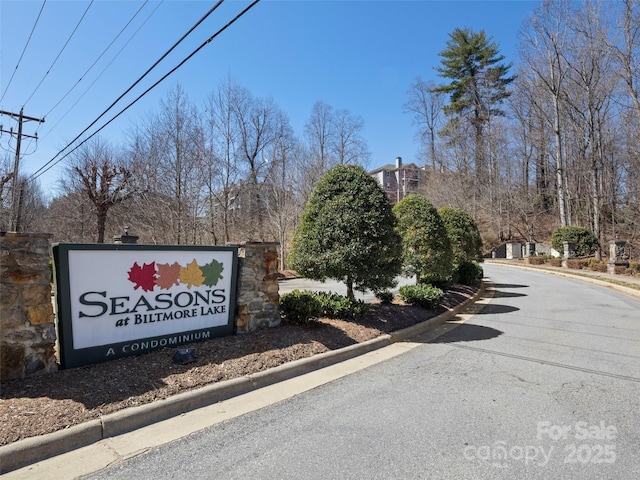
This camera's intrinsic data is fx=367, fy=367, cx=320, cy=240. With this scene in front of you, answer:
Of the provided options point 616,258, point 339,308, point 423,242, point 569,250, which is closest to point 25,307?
point 339,308

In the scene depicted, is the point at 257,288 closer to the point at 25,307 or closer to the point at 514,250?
the point at 25,307

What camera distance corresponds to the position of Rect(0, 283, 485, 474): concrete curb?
2.65 m

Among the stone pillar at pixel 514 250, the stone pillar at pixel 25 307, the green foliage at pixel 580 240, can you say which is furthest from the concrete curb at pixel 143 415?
the stone pillar at pixel 514 250

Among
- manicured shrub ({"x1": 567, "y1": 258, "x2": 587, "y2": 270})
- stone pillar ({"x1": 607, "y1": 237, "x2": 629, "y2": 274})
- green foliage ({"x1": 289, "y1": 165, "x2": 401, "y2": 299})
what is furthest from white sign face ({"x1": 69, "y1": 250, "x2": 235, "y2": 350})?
manicured shrub ({"x1": 567, "y1": 258, "x2": 587, "y2": 270})

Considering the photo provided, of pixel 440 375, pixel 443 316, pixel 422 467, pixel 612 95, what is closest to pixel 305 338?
pixel 440 375

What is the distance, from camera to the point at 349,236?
637 cm

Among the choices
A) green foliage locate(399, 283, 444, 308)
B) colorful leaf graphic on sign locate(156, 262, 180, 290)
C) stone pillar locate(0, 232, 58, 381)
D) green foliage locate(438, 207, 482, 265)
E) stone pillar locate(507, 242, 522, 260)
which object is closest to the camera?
stone pillar locate(0, 232, 58, 381)

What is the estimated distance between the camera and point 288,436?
10.1 ft

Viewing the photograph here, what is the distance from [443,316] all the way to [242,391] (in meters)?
5.55

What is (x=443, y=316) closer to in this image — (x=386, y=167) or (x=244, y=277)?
(x=244, y=277)

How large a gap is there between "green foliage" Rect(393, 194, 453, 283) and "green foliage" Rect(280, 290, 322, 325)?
392 cm

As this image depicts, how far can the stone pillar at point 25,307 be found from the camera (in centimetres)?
346

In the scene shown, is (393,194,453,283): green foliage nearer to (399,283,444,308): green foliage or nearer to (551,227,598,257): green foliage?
(399,283,444,308): green foliage

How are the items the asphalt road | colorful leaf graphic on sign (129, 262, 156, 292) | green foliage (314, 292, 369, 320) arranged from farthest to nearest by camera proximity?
green foliage (314, 292, 369, 320)
colorful leaf graphic on sign (129, 262, 156, 292)
the asphalt road
